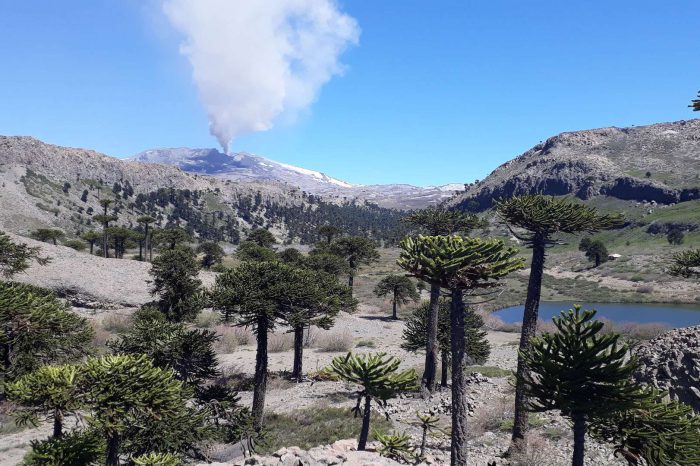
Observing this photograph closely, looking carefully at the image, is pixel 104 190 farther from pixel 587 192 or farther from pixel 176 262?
pixel 587 192

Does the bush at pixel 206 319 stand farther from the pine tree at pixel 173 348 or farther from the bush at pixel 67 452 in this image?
the bush at pixel 67 452

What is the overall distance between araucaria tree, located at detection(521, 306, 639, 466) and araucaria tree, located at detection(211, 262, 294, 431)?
9.71 m

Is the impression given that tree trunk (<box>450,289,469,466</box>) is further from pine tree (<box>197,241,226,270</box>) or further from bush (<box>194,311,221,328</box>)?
pine tree (<box>197,241,226,270</box>)

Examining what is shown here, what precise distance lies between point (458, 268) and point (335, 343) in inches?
1190

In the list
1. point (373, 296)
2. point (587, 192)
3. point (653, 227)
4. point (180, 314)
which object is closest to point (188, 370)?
point (180, 314)

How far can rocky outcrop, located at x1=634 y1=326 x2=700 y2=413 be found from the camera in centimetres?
1359

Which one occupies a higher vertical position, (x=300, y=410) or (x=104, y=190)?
(x=104, y=190)

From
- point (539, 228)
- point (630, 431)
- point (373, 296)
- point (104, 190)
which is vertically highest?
point (104, 190)

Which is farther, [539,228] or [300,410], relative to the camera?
[300,410]

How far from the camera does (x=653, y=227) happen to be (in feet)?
395

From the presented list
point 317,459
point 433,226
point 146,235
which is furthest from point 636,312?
point 146,235

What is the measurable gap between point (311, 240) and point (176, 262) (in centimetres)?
14201

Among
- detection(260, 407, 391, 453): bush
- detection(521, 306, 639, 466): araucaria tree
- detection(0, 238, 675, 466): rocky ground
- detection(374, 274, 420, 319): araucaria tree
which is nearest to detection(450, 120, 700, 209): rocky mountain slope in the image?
detection(374, 274, 420, 319): araucaria tree

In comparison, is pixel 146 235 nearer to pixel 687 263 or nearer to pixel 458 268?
pixel 458 268
